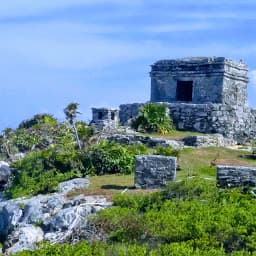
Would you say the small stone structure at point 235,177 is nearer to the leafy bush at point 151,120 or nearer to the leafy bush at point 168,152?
the leafy bush at point 168,152

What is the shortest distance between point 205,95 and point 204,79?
2.14 ft

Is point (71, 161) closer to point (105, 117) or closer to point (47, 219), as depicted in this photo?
point (47, 219)

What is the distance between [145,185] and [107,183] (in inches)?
48.4

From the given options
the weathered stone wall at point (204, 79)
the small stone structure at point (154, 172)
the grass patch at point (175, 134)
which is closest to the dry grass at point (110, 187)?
the small stone structure at point (154, 172)

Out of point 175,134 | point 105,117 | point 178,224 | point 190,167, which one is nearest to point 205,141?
point 175,134

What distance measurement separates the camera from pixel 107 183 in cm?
1717

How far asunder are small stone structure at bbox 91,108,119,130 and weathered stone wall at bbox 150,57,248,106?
2.42 meters

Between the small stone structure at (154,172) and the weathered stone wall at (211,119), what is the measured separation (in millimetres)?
9643

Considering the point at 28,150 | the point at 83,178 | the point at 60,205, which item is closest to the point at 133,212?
the point at 60,205

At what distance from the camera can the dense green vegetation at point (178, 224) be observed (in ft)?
34.6

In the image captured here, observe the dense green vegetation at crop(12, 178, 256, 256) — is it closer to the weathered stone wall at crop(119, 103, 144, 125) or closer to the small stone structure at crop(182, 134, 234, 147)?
the small stone structure at crop(182, 134, 234, 147)

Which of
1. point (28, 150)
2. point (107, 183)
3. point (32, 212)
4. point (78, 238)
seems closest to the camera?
point (78, 238)

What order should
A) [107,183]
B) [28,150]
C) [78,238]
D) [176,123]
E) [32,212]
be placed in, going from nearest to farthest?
[78,238] < [32,212] < [107,183] < [28,150] < [176,123]

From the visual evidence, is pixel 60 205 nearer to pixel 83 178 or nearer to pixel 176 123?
pixel 83 178
